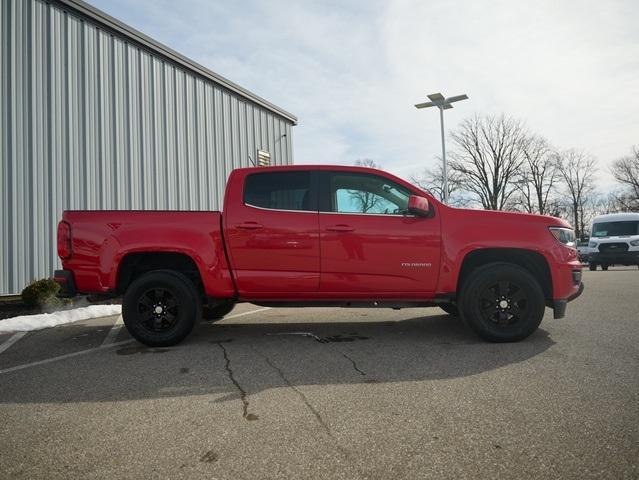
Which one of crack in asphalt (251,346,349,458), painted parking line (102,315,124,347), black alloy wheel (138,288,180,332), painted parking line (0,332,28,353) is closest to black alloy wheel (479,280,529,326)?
crack in asphalt (251,346,349,458)

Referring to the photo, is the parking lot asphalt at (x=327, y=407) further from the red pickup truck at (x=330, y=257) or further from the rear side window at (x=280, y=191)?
the rear side window at (x=280, y=191)

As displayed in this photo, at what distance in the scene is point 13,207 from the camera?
27.2 feet

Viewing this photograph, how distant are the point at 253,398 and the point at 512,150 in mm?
45393

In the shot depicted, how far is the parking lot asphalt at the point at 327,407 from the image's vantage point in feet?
7.13

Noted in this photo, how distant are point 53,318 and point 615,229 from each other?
19.7 m

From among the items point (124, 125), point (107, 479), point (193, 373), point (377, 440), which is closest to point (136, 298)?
point (193, 373)

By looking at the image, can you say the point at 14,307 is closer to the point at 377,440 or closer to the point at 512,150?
the point at 377,440

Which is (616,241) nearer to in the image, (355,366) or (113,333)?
(355,366)

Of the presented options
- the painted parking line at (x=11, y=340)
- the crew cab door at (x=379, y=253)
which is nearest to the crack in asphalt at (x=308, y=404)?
the crew cab door at (x=379, y=253)

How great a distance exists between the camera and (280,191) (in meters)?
4.85

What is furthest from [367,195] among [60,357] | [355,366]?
[60,357]

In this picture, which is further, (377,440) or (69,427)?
(69,427)

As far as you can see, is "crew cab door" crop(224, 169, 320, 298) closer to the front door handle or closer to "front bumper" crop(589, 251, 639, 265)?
the front door handle

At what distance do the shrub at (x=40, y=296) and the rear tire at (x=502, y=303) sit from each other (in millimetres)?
6662
